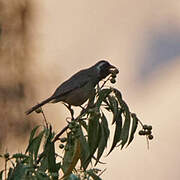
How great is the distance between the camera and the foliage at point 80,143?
3.20 m

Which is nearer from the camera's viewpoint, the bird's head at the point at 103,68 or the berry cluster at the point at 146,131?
the berry cluster at the point at 146,131

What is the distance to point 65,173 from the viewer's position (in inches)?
124

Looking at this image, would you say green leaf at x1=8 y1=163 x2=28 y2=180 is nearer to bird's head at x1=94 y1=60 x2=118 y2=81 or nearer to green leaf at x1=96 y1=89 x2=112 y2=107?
green leaf at x1=96 y1=89 x2=112 y2=107

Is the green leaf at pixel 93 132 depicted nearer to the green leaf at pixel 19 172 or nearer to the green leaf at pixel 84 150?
the green leaf at pixel 84 150

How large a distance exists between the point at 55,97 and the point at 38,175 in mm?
2024

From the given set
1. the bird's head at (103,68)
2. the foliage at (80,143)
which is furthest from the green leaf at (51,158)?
the bird's head at (103,68)

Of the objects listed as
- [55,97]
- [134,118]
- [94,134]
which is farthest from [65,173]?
[55,97]

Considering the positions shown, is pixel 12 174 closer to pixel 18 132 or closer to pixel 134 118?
pixel 134 118

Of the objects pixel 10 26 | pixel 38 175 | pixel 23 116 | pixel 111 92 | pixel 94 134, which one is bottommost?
pixel 38 175

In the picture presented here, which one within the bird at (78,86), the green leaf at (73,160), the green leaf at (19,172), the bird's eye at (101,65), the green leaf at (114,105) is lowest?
the green leaf at (19,172)

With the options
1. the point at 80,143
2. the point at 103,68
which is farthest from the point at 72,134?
the point at 103,68

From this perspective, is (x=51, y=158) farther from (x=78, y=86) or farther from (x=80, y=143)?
(x=78, y=86)

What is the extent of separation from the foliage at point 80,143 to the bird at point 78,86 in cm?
131

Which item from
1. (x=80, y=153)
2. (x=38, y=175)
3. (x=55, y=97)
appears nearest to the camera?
(x=38, y=175)
